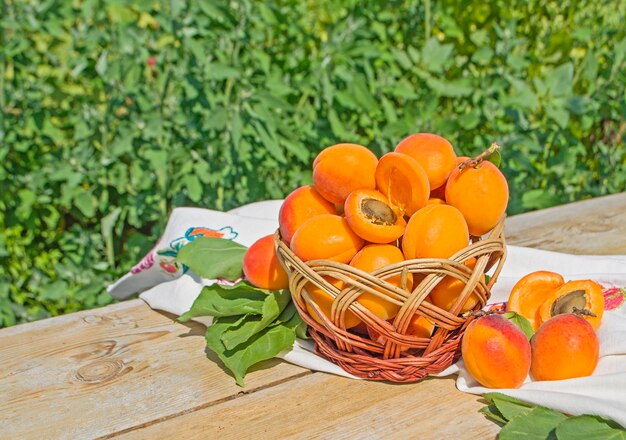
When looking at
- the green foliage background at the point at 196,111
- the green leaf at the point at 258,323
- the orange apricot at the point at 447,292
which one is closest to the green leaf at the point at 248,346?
the green leaf at the point at 258,323

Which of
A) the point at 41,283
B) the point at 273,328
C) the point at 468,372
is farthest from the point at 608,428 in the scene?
the point at 41,283

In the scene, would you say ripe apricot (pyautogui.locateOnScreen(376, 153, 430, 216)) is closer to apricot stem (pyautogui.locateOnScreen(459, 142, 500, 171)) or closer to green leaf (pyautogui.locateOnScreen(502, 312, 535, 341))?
apricot stem (pyautogui.locateOnScreen(459, 142, 500, 171))

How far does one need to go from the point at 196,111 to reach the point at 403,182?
1169mm

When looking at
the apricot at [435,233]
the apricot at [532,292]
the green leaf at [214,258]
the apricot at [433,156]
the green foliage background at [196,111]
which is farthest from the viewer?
the green foliage background at [196,111]

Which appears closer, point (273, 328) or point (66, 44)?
point (273, 328)

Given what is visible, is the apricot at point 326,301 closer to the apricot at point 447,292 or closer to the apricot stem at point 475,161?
the apricot at point 447,292

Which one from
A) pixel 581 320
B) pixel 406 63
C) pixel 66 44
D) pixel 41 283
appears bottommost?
pixel 41 283

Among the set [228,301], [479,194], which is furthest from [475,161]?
[228,301]

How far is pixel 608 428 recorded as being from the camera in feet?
3.10

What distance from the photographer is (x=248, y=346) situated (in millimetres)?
1195

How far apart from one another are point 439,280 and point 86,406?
1.89ft

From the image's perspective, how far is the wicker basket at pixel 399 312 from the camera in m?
1.02

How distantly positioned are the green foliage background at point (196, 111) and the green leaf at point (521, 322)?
101 cm

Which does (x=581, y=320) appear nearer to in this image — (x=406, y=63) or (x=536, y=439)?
(x=536, y=439)
